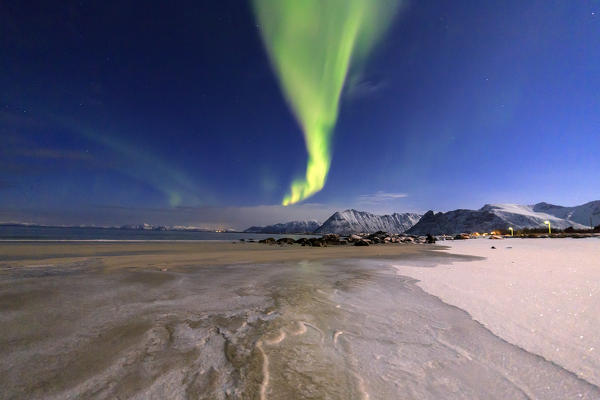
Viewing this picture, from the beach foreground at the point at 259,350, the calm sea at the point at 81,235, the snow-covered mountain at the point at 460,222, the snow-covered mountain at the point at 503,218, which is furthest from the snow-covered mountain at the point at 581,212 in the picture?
the beach foreground at the point at 259,350

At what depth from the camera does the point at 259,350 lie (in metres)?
2.46

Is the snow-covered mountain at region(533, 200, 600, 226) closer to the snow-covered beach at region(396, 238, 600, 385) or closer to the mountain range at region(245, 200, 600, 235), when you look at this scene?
the mountain range at region(245, 200, 600, 235)

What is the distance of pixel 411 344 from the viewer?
2641 mm

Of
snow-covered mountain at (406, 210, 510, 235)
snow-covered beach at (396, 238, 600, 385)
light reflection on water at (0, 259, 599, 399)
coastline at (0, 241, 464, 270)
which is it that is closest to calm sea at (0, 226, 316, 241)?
coastline at (0, 241, 464, 270)

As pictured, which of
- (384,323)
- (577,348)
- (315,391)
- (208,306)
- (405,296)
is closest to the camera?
(315,391)

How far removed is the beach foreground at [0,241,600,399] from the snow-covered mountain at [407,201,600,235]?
12242 cm

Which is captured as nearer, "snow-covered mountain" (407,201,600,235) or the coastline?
the coastline

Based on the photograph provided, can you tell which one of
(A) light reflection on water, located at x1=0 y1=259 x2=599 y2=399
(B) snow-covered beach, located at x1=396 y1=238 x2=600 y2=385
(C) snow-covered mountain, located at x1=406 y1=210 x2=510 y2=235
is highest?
(C) snow-covered mountain, located at x1=406 y1=210 x2=510 y2=235

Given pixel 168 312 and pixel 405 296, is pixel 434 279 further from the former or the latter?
pixel 168 312

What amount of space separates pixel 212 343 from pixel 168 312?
4.92 feet

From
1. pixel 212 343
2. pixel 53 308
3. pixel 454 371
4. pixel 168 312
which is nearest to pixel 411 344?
pixel 454 371

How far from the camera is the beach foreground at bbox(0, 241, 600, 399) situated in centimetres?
182

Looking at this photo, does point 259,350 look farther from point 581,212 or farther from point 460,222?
point 581,212

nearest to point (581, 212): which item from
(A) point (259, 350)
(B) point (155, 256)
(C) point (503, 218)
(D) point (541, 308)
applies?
(C) point (503, 218)
